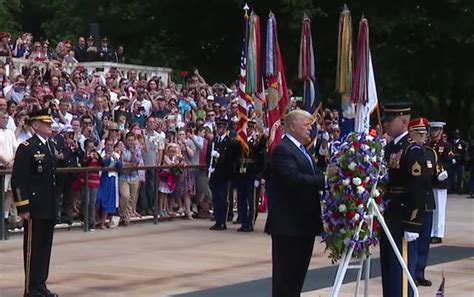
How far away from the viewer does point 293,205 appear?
912 cm

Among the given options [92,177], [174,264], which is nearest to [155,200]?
[92,177]

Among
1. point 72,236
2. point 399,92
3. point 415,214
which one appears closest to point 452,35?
point 399,92

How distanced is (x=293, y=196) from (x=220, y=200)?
10068mm

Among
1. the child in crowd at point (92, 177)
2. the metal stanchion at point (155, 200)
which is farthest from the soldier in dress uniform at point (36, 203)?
the metal stanchion at point (155, 200)

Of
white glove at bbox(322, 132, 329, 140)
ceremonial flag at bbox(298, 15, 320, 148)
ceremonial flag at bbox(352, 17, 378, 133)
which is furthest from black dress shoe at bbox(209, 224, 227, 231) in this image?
white glove at bbox(322, 132, 329, 140)

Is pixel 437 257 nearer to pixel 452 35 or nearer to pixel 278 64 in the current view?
pixel 278 64

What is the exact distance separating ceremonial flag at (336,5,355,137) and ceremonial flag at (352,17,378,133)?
0.21m

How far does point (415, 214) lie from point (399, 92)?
29.4 m

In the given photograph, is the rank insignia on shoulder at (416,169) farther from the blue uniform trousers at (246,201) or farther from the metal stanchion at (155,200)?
the metal stanchion at (155,200)

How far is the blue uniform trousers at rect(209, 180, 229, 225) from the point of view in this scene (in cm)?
1908

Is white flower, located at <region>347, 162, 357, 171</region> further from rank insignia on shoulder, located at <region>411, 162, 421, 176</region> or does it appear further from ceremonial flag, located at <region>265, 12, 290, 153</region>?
ceremonial flag, located at <region>265, 12, 290, 153</region>

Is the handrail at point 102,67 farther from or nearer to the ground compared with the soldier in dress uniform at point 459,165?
farther from the ground

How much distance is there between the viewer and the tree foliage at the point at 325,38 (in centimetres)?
3641

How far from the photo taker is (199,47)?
41438 mm
